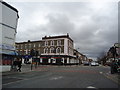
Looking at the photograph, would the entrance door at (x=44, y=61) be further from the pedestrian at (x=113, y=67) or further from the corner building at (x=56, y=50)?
the pedestrian at (x=113, y=67)

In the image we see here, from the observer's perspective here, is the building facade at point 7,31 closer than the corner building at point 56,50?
Yes

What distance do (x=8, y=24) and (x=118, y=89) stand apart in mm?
16152

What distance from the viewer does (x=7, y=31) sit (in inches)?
757

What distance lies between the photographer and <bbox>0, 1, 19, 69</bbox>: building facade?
18266 millimetres

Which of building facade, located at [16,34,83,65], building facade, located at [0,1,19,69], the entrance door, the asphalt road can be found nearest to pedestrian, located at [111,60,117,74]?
the asphalt road

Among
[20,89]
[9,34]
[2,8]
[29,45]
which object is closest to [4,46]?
[9,34]

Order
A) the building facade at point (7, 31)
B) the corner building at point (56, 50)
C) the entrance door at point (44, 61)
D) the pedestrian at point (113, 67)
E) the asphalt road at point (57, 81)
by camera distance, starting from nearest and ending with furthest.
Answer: the asphalt road at point (57, 81) → the pedestrian at point (113, 67) → the building facade at point (7, 31) → the corner building at point (56, 50) → the entrance door at point (44, 61)

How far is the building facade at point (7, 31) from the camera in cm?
1827

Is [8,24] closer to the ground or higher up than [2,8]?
closer to the ground

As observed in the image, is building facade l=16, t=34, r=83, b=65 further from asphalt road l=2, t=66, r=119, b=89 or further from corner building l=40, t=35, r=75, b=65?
asphalt road l=2, t=66, r=119, b=89

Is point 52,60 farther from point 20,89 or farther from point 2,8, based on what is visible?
point 20,89

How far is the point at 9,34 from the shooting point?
19.6 meters

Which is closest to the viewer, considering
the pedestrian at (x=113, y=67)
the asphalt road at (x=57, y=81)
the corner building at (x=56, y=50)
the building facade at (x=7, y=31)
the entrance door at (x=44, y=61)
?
the asphalt road at (x=57, y=81)

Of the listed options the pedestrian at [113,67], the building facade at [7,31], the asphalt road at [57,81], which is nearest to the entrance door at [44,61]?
the building facade at [7,31]
